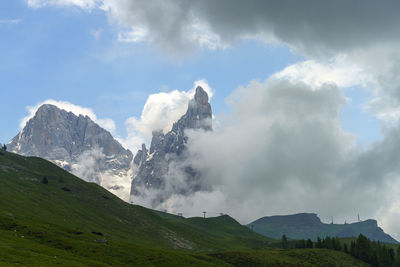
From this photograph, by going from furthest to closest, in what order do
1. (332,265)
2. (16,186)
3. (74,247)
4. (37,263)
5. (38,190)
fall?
(38,190) < (16,186) < (332,265) < (74,247) < (37,263)

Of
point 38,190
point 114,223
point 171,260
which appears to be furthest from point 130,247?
point 38,190

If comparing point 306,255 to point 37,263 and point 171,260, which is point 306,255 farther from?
point 37,263

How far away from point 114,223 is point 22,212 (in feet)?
233

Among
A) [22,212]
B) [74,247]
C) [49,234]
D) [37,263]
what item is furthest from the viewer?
[22,212]

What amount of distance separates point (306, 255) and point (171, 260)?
97481mm

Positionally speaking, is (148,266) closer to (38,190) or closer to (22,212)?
(22,212)

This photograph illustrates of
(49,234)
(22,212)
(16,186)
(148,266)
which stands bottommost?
(148,266)

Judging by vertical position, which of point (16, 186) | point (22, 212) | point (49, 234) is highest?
point (16, 186)

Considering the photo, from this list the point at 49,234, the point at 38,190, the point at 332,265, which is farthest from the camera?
the point at 38,190

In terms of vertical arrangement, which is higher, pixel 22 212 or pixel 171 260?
pixel 22 212

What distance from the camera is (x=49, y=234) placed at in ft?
272

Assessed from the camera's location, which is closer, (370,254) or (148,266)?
(148,266)

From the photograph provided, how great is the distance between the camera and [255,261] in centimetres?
14338

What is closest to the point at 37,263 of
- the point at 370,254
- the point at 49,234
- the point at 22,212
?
the point at 49,234
